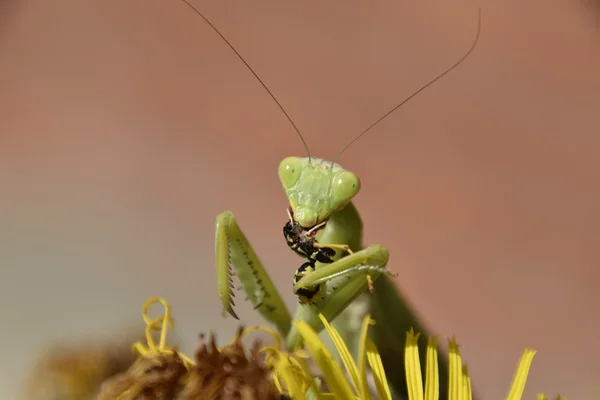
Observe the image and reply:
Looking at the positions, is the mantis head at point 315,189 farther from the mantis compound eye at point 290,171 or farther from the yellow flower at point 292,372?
the yellow flower at point 292,372

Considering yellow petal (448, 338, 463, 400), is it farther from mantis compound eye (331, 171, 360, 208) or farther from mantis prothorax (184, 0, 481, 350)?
mantis compound eye (331, 171, 360, 208)

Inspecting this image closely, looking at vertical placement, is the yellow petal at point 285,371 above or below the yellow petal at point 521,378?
above

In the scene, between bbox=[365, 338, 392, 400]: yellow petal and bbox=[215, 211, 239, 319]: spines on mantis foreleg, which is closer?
bbox=[365, 338, 392, 400]: yellow petal

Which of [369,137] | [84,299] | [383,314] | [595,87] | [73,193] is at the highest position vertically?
[73,193]

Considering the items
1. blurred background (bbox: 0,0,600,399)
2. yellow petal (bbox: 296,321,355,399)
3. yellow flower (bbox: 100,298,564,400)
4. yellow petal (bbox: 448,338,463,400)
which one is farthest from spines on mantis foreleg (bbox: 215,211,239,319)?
blurred background (bbox: 0,0,600,399)

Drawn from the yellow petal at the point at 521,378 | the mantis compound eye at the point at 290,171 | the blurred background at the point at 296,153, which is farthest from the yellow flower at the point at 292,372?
the blurred background at the point at 296,153

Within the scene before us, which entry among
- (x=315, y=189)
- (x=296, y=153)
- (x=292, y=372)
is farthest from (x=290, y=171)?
(x=296, y=153)

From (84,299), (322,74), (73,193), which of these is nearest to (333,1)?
(322,74)

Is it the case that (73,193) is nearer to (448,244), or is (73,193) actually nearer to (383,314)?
(383,314)
